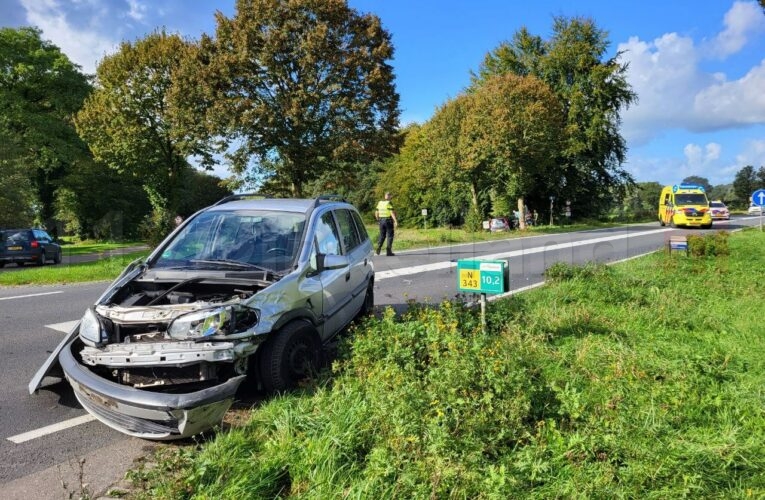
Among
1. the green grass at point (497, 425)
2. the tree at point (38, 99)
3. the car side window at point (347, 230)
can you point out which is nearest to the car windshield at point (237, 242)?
the car side window at point (347, 230)

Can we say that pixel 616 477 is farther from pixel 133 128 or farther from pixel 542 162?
pixel 133 128

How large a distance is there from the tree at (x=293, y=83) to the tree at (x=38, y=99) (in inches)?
688

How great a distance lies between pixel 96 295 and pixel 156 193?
29440 mm

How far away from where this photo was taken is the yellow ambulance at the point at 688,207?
95.7 ft

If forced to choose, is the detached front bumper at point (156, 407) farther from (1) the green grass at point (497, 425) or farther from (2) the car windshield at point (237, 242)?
(2) the car windshield at point (237, 242)

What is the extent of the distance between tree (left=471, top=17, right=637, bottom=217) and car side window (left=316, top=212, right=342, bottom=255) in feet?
132

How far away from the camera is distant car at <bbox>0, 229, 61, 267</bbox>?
1997 cm

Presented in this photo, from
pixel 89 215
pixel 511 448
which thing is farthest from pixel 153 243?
pixel 89 215

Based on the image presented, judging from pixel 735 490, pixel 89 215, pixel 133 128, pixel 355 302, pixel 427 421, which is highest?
pixel 133 128

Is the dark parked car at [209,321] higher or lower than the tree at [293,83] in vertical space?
lower

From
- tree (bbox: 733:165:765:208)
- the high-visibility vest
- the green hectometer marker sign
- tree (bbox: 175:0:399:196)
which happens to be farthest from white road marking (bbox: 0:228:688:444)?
tree (bbox: 733:165:765:208)

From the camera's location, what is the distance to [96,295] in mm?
9531

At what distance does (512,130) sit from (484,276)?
28005mm

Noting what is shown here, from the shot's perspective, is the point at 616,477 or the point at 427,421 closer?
the point at 616,477
